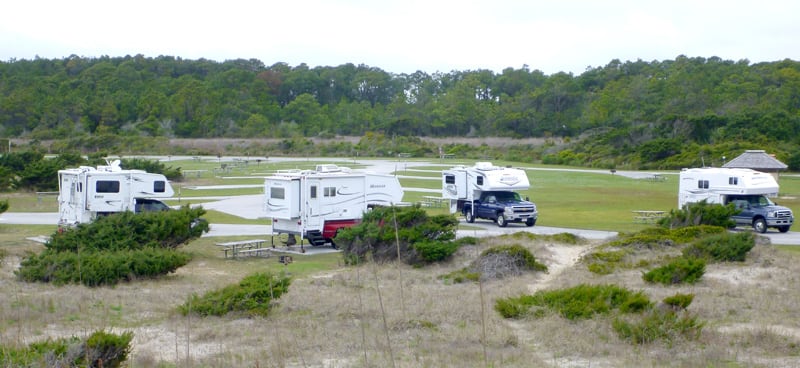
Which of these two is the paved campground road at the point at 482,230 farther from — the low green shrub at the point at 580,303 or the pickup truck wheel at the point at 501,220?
the low green shrub at the point at 580,303

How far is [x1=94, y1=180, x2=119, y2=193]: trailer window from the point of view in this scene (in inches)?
1328

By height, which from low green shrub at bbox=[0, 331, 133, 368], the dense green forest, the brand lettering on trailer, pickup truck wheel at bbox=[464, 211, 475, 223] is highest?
the dense green forest

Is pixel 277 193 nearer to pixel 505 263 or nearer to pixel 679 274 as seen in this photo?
pixel 505 263

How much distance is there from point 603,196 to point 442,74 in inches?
5561

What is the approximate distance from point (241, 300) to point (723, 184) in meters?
25.6

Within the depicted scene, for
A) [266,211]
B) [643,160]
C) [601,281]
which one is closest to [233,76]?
[643,160]

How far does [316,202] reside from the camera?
3067 cm

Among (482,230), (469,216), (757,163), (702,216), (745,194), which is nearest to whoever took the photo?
(702,216)

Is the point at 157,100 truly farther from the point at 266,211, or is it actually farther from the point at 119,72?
the point at 266,211

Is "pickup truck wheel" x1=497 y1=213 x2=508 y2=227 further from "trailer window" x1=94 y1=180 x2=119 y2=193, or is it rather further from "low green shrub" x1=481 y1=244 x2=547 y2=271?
"trailer window" x1=94 y1=180 x2=119 y2=193

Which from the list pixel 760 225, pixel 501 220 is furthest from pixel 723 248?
pixel 501 220

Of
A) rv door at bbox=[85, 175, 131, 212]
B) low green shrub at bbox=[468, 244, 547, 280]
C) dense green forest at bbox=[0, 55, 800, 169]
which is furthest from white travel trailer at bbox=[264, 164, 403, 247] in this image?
dense green forest at bbox=[0, 55, 800, 169]

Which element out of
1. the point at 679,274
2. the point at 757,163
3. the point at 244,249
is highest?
the point at 757,163

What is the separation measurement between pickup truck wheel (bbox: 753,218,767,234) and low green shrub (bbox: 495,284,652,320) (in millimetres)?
21084
